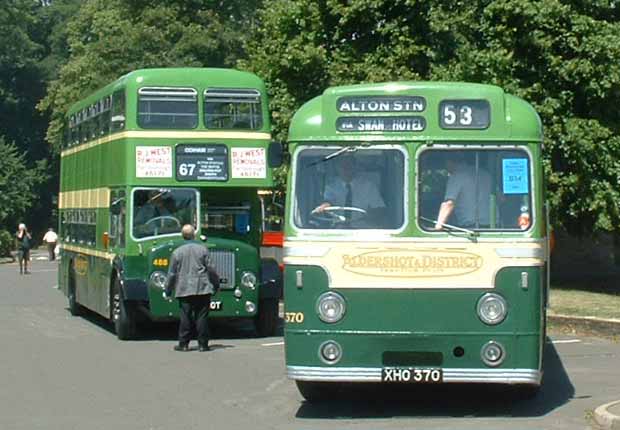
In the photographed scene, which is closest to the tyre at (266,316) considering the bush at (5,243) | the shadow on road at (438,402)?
the shadow on road at (438,402)

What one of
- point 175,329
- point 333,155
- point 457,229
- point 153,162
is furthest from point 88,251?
point 457,229

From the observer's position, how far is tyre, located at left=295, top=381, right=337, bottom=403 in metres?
13.3

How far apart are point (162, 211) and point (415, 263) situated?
8881 millimetres

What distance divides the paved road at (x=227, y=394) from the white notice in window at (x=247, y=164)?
8.12ft

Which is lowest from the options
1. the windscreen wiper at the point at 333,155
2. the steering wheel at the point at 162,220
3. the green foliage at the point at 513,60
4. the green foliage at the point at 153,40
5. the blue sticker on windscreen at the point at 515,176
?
the steering wheel at the point at 162,220

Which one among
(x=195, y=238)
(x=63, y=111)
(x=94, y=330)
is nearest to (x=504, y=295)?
(x=195, y=238)

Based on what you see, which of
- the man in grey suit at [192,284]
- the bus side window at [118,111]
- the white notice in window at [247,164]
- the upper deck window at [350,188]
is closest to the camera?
the upper deck window at [350,188]

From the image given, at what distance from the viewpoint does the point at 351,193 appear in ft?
40.1

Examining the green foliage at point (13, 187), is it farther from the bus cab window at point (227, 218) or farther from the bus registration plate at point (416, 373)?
the bus registration plate at point (416, 373)

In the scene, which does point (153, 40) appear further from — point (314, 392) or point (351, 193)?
point (351, 193)

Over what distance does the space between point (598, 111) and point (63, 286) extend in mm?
12231

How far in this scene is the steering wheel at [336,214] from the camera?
1223 cm

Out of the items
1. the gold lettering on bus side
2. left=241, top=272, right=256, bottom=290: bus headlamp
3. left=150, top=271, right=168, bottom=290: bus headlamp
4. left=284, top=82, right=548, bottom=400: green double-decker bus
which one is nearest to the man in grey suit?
left=150, top=271, right=168, bottom=290: bus headlamp

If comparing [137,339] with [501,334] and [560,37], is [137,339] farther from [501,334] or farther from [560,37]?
[560,37]
